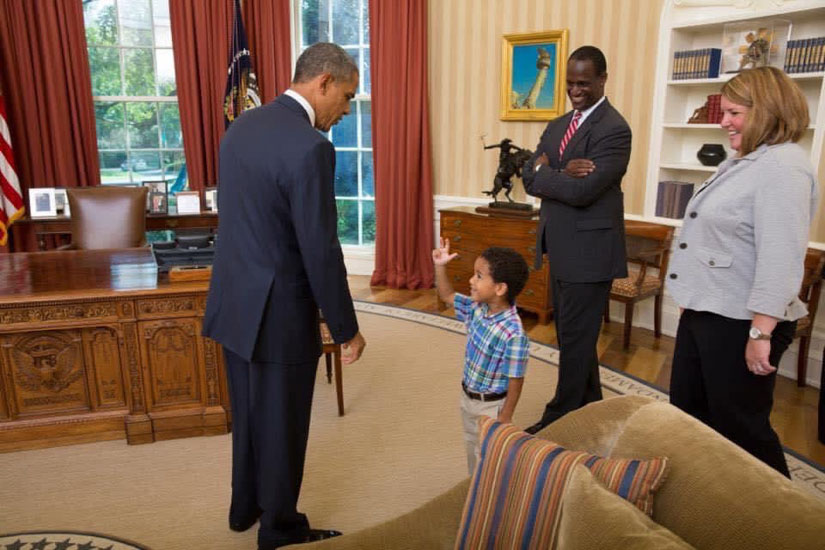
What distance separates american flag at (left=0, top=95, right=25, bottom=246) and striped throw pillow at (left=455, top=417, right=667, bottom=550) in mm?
4885

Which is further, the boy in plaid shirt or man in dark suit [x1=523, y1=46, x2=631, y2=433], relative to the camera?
man in dark suit [x1=523, y1=46, x2=631, y2=433]

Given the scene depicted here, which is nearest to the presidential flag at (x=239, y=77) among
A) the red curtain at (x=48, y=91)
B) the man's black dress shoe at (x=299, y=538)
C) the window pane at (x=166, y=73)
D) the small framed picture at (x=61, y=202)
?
the window pane at (x=166, y=73)

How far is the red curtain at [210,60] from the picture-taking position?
5.38 m

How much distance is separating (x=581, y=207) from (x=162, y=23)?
460 centimetres

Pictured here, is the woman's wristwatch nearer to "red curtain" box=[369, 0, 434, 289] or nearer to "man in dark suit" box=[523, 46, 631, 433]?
"man in dark suit" box=[523, 46, 631, 433]

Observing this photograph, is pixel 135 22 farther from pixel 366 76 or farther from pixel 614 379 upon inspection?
pixel 614 379

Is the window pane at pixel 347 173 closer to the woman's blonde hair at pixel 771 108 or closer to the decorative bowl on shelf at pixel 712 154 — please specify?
the decorative bowl on shelf at pixel 712 154

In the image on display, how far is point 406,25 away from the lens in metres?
5.30

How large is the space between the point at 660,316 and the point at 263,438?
331 cm

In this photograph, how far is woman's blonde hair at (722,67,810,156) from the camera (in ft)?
5.56

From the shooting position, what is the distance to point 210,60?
5.48m

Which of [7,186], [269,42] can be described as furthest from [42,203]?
[269,42]

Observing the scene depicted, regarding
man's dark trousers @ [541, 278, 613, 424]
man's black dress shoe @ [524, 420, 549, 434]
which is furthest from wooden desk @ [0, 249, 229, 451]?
man's dark trousers @ [541, 278, 613, 424]

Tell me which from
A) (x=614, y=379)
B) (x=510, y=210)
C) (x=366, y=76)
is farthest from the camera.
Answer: (x=366, y=76)
